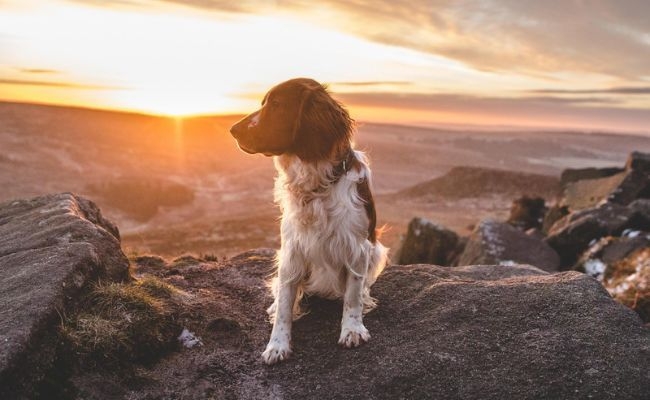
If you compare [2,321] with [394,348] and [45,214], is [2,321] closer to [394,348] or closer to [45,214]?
[45,214]

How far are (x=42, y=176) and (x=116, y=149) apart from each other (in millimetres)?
8712

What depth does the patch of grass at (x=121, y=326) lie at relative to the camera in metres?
3.88

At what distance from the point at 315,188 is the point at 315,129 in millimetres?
538

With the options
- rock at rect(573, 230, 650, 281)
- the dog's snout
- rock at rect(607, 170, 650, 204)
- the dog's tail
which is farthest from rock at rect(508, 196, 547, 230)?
the dog's snout

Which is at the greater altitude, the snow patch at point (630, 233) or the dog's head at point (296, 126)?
the dog's head at point (296, 126)

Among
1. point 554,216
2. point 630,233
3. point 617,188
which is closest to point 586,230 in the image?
point 630,233

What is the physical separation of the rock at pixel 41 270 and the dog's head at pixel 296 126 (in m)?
1.74

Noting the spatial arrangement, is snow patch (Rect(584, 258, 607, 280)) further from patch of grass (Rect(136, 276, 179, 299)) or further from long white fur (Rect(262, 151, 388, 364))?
patch of grass (Rect(136, 276, 179, 299))

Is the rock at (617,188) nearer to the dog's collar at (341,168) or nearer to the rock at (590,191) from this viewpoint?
the rock at (590,191)

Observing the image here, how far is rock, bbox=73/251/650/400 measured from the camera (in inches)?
148

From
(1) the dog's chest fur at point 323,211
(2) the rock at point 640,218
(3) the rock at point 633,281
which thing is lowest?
(3) the rock at point 633,281

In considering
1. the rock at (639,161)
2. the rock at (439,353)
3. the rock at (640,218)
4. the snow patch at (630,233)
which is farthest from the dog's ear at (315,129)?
the rock at (639,161)

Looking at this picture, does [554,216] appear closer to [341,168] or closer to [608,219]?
[608,219]

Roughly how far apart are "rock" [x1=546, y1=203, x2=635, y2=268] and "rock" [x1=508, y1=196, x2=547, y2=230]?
4.95 m
